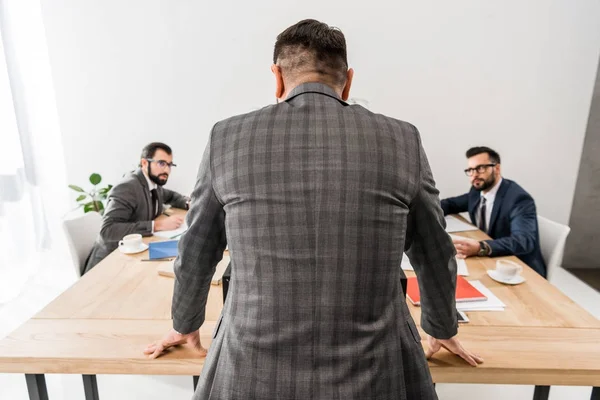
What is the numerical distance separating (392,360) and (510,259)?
52.0 inches

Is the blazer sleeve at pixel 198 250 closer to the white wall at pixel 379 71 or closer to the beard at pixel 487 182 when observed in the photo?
the beard at pixel 487 182

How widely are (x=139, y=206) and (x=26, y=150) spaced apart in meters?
1.72

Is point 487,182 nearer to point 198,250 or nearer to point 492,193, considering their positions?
point 492,193

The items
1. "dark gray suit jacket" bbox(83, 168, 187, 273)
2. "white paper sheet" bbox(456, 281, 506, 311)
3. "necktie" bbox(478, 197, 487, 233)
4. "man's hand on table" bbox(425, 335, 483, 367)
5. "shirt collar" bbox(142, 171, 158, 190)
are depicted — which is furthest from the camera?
"shirt collar" bbox(142, 171, 158, 190)

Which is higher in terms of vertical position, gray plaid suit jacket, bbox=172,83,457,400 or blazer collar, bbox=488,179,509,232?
gray plaid suit jacket, bbox=172,83,457,400

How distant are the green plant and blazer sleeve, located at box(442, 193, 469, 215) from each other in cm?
265

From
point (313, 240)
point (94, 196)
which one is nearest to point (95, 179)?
point (94, 196)

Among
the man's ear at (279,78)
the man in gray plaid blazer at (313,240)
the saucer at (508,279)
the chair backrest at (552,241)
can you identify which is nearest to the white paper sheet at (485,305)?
the saucer at (508,279)

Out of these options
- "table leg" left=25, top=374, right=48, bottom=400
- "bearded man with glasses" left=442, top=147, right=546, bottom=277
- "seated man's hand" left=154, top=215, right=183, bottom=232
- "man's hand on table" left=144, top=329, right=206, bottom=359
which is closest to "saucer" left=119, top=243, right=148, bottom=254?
"seated man's hand" left=154, top=215, right=183, bottom=232

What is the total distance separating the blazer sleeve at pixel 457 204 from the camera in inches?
109

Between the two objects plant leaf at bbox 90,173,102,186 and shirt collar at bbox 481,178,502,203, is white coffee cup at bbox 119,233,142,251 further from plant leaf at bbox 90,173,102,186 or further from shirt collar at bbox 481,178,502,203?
shirt collar at bbox 481,178,502,203

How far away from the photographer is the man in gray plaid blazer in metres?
0.74

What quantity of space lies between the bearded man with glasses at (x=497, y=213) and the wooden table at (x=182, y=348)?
0.31 metres

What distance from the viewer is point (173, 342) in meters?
1.07
